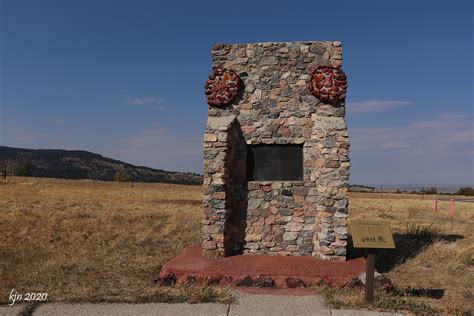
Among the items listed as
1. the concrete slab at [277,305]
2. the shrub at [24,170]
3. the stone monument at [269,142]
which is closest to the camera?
the concrete slab at [277,305]

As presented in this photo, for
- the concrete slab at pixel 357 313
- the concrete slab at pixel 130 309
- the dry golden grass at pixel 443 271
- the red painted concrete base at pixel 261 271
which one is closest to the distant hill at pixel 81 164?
the dry golden grass at pixel 443 271

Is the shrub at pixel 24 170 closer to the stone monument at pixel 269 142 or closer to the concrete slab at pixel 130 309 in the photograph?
the stone monument at pixel 269 142

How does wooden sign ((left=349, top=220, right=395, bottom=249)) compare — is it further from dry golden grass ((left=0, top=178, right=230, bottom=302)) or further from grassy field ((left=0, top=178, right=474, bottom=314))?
dry golden grass ((left=0, top=178, right=230, bottom=302))

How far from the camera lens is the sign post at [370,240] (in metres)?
5.76

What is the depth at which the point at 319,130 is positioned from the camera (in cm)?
805

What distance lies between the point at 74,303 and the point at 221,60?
5.69 metres

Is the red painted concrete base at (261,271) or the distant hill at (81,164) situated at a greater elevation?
the distant hill at (81,164)

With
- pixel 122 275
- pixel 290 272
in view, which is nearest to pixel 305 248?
pixel 290 272

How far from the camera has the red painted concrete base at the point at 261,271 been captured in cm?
665

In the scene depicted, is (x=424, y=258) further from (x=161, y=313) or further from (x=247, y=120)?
(x=161, y=313)

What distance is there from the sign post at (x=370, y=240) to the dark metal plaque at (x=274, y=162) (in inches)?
102

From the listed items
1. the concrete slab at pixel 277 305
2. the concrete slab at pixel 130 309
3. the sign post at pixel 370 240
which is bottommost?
the concrete slab at pixel 130 309

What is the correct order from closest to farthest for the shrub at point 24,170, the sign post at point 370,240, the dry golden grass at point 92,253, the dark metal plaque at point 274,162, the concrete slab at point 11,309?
the concrete slab at point 11,309 < the sign post at point 370,240 < the dry golden grass at point 92,253 < the dark metal plaque at point 274,162 < the shrub at point 24,170

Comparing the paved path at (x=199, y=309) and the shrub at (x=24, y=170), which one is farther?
the shrub at (x=24, y=170)
